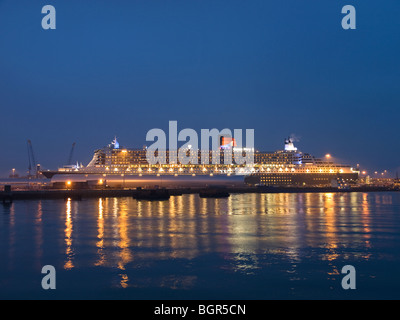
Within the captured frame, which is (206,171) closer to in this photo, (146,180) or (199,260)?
(146,180)

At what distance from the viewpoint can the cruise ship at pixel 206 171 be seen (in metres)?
92.7

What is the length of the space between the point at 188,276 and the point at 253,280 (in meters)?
2.40

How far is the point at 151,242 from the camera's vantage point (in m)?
21.6

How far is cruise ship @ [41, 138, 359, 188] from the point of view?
9269 cm

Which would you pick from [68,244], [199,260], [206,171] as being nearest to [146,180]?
[206,171]

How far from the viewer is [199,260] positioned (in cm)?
1716

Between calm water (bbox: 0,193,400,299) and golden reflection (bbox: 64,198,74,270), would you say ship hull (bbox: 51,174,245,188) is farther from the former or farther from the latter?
calm water (bbox: 0,193,400,299)

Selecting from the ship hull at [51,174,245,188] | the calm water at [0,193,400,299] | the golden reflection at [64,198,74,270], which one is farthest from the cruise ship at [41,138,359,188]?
the calm water at [0,193,400,299]

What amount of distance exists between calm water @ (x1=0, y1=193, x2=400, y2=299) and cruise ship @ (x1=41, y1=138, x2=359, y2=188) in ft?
198
